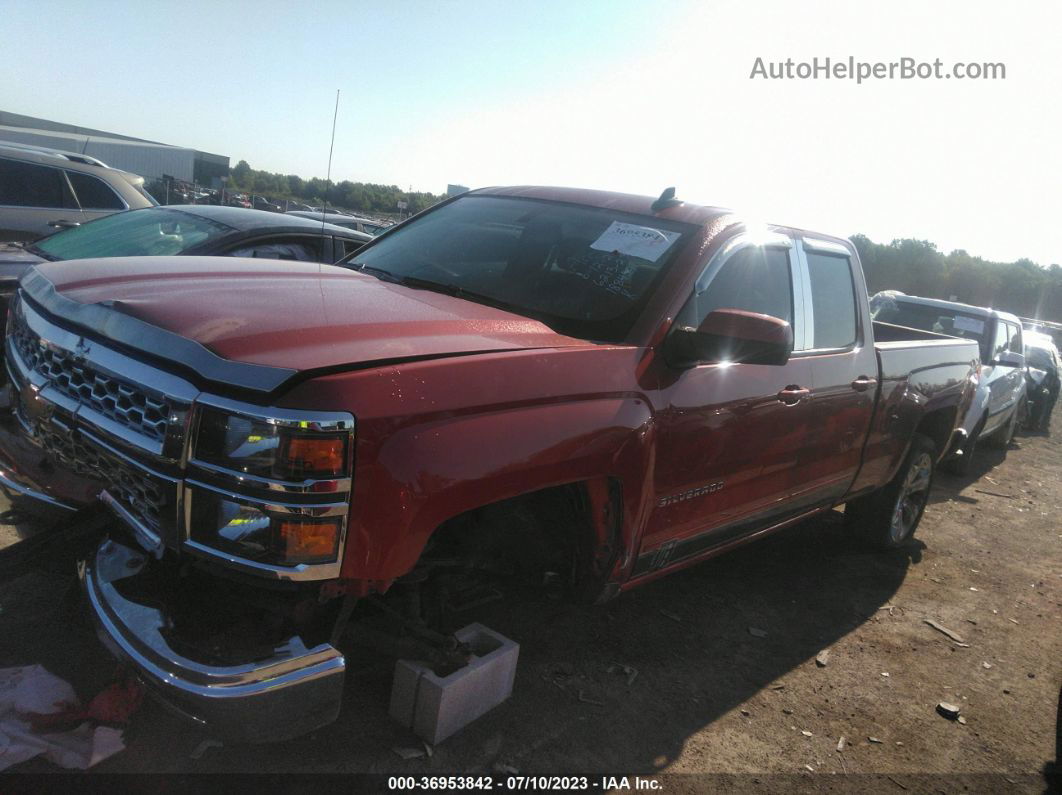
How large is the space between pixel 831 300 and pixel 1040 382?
11.2 meters

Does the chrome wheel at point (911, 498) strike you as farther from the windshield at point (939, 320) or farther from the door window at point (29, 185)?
the door window at point (29, 185)

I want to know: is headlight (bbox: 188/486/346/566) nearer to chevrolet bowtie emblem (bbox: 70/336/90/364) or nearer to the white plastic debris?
chevrolet bowtie emblem (bbox: 70/336/90/364)

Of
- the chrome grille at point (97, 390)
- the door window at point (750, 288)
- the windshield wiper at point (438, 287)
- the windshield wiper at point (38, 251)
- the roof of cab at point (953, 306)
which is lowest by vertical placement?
the windshield wiper at point (38, 251)

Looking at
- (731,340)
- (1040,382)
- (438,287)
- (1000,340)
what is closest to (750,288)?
(731,340)

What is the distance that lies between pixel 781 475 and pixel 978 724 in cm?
138

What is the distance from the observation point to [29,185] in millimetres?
7418

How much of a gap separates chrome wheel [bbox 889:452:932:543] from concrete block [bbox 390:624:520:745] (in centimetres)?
353

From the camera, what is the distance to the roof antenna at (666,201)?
3.57m

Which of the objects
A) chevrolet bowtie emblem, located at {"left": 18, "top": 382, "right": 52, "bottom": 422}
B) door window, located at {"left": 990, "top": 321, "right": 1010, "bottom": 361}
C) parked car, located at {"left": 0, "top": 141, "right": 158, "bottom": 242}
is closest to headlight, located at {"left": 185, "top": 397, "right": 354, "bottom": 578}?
chevrolet bowtie emblem, located at {"left": 18, "top": 382, "right": 52, "bottom": 422}

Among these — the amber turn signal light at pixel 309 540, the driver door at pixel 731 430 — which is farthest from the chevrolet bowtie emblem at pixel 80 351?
the driver door at pixel 731 430

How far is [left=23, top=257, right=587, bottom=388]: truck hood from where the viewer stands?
83.3 inches

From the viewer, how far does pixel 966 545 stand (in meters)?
6.32

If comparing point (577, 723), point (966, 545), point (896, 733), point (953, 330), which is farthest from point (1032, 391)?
point (577, 723)

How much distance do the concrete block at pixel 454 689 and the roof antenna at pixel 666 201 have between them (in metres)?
1.92
